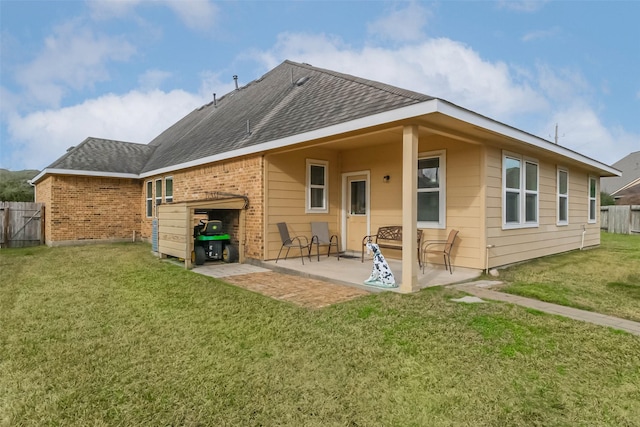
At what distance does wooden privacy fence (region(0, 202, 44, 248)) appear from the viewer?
12992 millimetres

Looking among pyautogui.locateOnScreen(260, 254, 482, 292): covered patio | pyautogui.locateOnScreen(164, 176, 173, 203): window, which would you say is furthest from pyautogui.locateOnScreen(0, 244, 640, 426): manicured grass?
pyautogui.locateOnScreen(164, 176, 173, 203): window

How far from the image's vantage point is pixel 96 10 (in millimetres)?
10695

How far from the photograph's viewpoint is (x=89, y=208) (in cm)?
1369

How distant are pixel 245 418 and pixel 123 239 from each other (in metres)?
14.0

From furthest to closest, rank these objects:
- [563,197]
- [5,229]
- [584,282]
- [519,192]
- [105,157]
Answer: [105,157]
[5,229]
[563,197]
[519,192]
[584,282]

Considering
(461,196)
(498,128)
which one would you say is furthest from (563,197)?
(498,128)

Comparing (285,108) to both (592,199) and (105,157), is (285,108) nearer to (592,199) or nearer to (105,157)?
(105,157)

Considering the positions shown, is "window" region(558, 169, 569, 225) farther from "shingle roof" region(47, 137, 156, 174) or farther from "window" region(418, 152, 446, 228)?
"shingle roof" region(47, 137, 156, 174)

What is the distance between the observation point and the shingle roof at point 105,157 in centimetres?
1345

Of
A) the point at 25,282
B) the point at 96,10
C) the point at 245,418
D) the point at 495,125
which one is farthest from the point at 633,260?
the point at 96,10

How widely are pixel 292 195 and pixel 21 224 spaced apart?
11.2m

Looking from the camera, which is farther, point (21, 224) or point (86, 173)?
point (21, 224)

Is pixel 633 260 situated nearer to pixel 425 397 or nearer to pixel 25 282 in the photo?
pixel 425 397

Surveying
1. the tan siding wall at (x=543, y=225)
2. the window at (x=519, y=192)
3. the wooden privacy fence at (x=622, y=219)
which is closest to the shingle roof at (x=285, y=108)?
the tan siding wall at (x=543, y=225)
